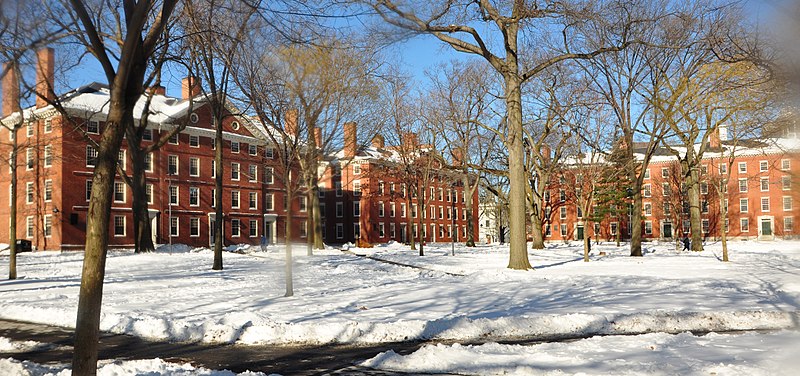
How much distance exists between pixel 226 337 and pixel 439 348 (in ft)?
13.1

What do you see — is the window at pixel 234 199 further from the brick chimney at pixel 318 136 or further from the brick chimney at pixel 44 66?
the brick chimney at pixel 318 136

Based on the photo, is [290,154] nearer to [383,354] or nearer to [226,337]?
[226,337]

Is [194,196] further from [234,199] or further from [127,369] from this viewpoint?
[127,369]

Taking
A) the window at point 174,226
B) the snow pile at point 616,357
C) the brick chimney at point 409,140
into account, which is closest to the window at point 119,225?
the window at point 174,226

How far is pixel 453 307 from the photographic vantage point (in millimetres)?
13602

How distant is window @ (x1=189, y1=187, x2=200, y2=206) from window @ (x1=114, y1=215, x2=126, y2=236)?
697 centimetres

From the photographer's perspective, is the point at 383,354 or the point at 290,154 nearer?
the point at 383,354

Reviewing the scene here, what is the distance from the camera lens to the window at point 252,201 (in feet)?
217

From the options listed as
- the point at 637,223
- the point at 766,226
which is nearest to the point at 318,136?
the point at 637,223

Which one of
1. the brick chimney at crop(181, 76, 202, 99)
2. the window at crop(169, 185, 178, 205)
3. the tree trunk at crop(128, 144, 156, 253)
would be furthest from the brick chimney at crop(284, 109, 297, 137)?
the window at crop(169, 185, 178, 205)

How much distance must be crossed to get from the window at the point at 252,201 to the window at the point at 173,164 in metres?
9.19

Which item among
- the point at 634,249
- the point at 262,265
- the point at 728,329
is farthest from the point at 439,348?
the point at 634,249

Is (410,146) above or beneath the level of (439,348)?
above

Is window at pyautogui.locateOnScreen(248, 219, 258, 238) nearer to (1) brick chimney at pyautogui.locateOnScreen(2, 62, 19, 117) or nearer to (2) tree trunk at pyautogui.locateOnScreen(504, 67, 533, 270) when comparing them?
(1) brick chimney at pyautogui.locateOnScreen(2, 62, 19, 117)
